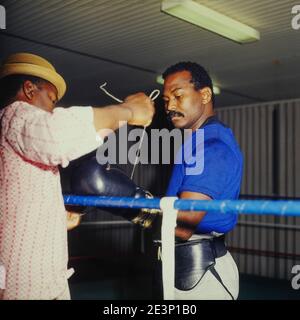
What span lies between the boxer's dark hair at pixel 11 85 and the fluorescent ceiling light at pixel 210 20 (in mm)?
1524

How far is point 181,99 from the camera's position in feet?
5.73

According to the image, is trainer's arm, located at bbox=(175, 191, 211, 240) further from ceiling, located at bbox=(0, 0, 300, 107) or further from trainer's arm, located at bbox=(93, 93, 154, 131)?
ceiling, located at bbox=(0, 0, 300, 107)

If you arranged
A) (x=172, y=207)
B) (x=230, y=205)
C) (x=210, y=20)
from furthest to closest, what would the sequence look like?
(x=210, y=20) < (x=172, y=207) < (x=230, y=205)

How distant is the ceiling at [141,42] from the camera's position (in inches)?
112

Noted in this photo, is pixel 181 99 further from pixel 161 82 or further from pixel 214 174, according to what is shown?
pixel 161 82

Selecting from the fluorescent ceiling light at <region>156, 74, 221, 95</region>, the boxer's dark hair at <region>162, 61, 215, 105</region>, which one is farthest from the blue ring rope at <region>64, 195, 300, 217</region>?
the fluorescent ceiling light at <region>156, 74, 221, 95</region>

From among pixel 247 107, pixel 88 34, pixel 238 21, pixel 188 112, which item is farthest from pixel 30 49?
pixel 247 107

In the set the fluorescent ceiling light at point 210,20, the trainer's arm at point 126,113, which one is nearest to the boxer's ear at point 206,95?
the trainer's arm at point 126,113

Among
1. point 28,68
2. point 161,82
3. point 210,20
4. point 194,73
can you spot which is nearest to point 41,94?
point 28,68

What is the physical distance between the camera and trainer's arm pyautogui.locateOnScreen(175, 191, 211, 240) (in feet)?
4.74

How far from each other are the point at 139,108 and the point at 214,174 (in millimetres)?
373

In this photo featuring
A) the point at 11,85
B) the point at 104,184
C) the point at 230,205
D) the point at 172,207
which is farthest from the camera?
the point at 104,184

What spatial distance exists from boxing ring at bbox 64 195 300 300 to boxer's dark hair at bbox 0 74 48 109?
1.41 feet

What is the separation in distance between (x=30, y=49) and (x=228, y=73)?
205cm
